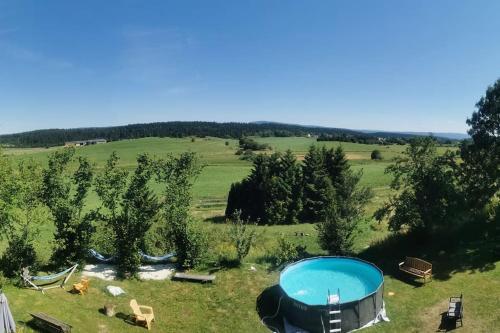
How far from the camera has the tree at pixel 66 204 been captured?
22.6 m

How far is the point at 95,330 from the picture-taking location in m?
16.9

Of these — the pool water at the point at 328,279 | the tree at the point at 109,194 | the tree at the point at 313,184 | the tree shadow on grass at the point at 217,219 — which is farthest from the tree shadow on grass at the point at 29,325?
the tree at the point at 313,184

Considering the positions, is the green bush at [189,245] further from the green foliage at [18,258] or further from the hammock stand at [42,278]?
the green foliage at [18,258]

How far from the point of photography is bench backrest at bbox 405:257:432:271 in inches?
888

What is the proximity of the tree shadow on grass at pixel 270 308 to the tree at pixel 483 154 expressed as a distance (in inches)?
558

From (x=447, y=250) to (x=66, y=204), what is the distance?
23.0 m

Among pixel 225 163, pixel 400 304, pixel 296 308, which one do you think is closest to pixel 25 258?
pixel 296 308

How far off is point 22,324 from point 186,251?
375 inches

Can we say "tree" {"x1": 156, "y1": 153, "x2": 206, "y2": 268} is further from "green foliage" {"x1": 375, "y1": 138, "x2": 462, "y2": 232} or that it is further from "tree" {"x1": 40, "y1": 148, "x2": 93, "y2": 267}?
"green foliage" {"x1": 375, "y1": 138, "x2": 462, "y2": 232}

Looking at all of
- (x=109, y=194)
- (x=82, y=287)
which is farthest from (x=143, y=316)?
(x=109, y=194)

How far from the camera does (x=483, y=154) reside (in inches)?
1016

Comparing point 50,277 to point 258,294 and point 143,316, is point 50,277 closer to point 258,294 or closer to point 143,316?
point 143,316

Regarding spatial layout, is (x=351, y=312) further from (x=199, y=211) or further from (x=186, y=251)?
(x=199, y=211)

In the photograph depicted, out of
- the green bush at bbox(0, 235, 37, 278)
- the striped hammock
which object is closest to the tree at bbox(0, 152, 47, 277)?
the green bush at bbox(0, 235, 37, 278)
